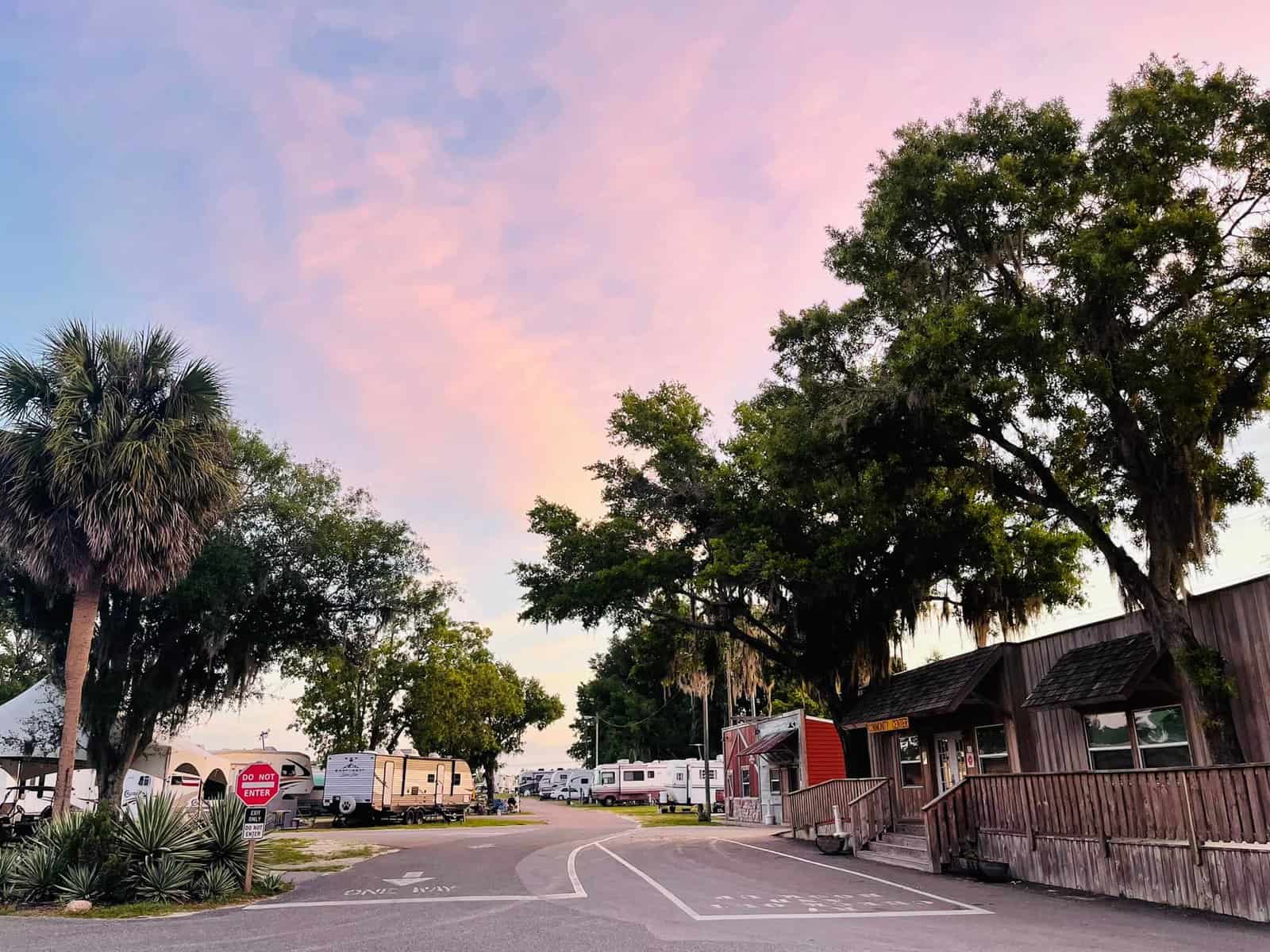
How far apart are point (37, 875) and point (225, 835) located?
8.12ft

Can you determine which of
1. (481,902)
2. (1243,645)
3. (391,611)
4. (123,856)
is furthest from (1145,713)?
(391,611)

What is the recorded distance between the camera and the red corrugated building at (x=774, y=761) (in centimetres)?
3144

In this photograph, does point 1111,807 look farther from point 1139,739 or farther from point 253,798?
point 253,798

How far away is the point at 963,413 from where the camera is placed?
15469 millimetres

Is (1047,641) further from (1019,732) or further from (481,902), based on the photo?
(481,902)

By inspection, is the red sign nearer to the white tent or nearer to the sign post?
the sign post

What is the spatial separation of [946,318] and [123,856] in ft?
50.1

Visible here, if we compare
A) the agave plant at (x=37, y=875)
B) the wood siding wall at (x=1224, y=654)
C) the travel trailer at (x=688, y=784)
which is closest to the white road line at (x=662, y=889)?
the wood siding wall at (x=1224, y=654)

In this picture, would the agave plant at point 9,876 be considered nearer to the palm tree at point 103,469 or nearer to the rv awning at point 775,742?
the palm tree at point 103,469

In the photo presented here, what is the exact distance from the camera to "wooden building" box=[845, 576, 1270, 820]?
12828mm

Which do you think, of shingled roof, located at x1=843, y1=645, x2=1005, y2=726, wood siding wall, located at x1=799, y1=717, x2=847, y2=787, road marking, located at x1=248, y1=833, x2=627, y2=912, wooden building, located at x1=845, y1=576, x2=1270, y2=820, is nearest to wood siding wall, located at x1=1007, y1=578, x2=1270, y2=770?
wooden building, located at x1=845, y1=576, x2=1270, y2=820

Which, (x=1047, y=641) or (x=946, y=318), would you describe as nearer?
(x=946, y=318)

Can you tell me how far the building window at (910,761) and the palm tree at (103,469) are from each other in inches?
659

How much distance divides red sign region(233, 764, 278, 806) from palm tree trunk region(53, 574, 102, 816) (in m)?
3.48
